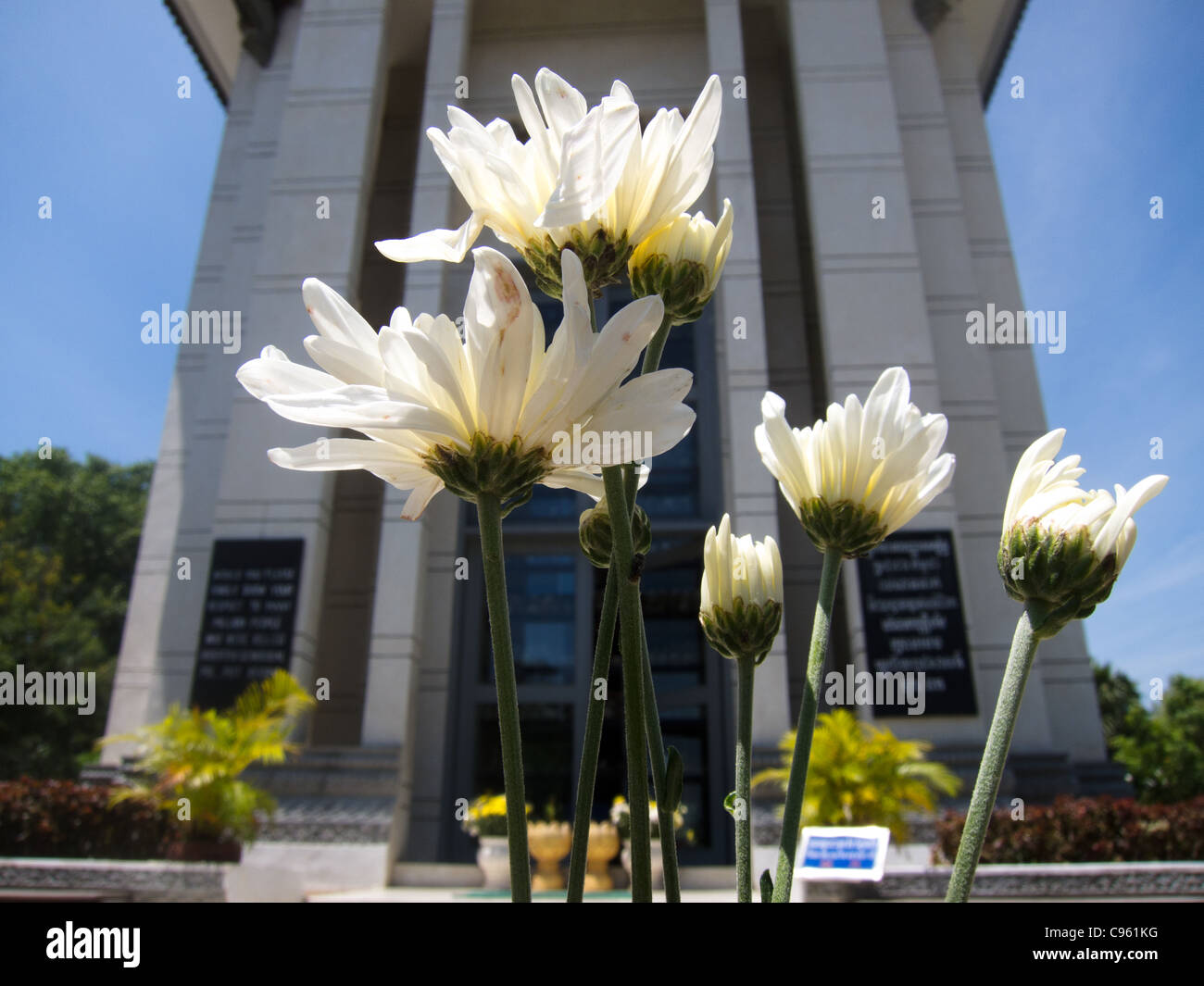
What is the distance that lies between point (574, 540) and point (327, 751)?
3193mm

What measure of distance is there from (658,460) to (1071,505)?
987 centimetres

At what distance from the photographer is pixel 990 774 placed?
1.40ft

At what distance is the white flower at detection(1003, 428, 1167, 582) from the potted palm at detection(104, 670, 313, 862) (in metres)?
6.07

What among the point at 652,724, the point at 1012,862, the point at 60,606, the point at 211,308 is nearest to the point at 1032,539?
the point at 652,724

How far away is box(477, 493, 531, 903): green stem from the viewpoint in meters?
0.40

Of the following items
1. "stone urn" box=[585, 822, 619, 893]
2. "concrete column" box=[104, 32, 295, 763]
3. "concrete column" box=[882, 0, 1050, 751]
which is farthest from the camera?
"concrete column" box=[104, 32, 295, 763]

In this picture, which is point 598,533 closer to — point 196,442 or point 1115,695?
point 196,442

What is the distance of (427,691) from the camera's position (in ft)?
28.7

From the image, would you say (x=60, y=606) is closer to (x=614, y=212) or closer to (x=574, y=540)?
(x=574, y=540)

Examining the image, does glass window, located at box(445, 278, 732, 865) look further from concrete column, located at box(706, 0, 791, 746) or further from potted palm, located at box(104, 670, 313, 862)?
potted palm, located at box(104, 670, 313, 862)

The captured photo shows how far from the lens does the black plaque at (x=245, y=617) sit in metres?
7.89

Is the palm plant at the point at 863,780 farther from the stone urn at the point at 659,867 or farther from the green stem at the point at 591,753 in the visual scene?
the green stem at the point at 591,753

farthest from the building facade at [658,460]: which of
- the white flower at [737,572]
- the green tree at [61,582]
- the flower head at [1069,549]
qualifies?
the green tree at [61,582]

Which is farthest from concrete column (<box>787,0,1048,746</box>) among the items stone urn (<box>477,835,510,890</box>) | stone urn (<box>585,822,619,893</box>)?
stone urn (<box>477,835,510,890</box>)
